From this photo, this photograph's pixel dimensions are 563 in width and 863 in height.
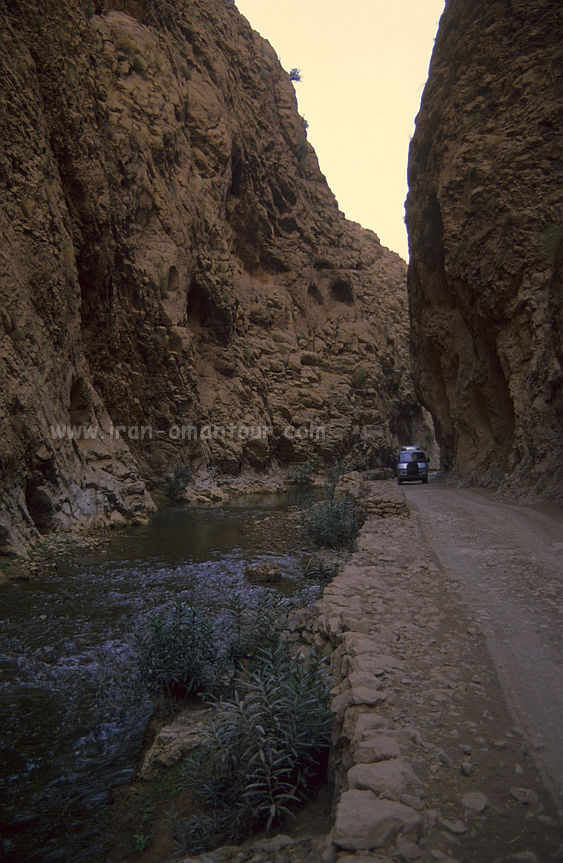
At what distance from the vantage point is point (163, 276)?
24125mm

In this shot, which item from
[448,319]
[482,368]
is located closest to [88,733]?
[482,368]

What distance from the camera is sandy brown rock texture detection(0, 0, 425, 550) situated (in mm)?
14289

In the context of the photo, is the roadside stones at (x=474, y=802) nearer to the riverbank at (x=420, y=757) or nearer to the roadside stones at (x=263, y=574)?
the riverbank at (x=420, y=757)

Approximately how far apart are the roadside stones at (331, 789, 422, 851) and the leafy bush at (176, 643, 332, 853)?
0.60 m

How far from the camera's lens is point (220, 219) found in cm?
3128

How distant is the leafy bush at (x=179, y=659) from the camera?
5.29m

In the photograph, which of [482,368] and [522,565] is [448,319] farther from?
[522,565]

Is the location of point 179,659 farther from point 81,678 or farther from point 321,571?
point 321,571

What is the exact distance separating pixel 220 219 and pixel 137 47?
9245 mm

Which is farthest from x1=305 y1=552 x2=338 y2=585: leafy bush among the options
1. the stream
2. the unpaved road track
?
the unpaved road track

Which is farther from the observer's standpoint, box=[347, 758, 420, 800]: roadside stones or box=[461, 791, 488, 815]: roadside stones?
box=[347, 758, 420, 800]: roadside stones

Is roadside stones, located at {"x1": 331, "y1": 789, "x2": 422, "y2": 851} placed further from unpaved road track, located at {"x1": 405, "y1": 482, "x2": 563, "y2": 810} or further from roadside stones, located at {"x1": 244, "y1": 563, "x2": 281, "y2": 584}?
roadside stones, located at {"x1": 244, "y1": 563, "x2": 281, "y2": 584}

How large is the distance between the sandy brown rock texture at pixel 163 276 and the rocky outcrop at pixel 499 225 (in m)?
12.4

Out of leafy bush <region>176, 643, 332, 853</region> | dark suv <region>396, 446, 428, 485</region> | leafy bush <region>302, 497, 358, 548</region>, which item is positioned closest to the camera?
leafy bush <region>176, 643, 332, 853</region>
